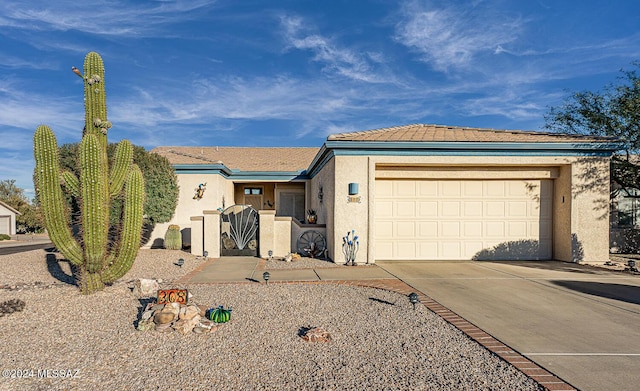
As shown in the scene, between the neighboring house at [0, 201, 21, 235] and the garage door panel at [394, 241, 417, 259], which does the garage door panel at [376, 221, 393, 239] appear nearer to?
the garage door panel at [394, 241, 417, 259]

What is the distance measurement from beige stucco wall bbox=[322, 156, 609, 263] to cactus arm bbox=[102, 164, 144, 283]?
5.55m

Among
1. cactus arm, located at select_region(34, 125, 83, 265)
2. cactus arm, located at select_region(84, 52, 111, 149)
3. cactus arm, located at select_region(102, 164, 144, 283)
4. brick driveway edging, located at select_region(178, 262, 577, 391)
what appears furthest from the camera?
cactus arm, located at select_region(84, 52, 111, 149)

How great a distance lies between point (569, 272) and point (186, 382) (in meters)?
9.96

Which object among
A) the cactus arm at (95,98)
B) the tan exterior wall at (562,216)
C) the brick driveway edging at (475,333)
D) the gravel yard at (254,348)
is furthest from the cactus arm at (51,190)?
the tan exterior wall at (562,216)

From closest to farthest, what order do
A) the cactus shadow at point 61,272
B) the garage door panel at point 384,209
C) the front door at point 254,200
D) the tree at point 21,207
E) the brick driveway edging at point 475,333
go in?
the brick driveway edging at point 475,333 < the cactus shadow at point 61,272 < the garage door panel at point 384,209 < the front door at point 254,200 < the tree at point 21,207

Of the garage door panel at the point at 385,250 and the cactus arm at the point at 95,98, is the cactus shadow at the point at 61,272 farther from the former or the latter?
the garage door panel at the point at 385,250

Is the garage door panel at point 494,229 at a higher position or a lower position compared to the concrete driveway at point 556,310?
higher

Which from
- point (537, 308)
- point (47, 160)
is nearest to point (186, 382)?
point (47, 160)

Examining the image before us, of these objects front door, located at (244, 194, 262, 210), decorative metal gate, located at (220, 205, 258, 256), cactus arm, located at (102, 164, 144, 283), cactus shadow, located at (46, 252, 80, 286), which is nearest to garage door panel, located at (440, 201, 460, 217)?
decorative metal gate, located at (220, 205, 258, 256)

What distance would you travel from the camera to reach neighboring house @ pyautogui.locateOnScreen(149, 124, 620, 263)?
36.3 ft

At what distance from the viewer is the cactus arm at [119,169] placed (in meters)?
7.31

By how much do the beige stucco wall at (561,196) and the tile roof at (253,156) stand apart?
1064cm

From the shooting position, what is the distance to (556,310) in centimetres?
611

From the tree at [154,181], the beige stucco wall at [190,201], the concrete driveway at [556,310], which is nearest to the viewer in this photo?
the concrete driveway at [556,310]
